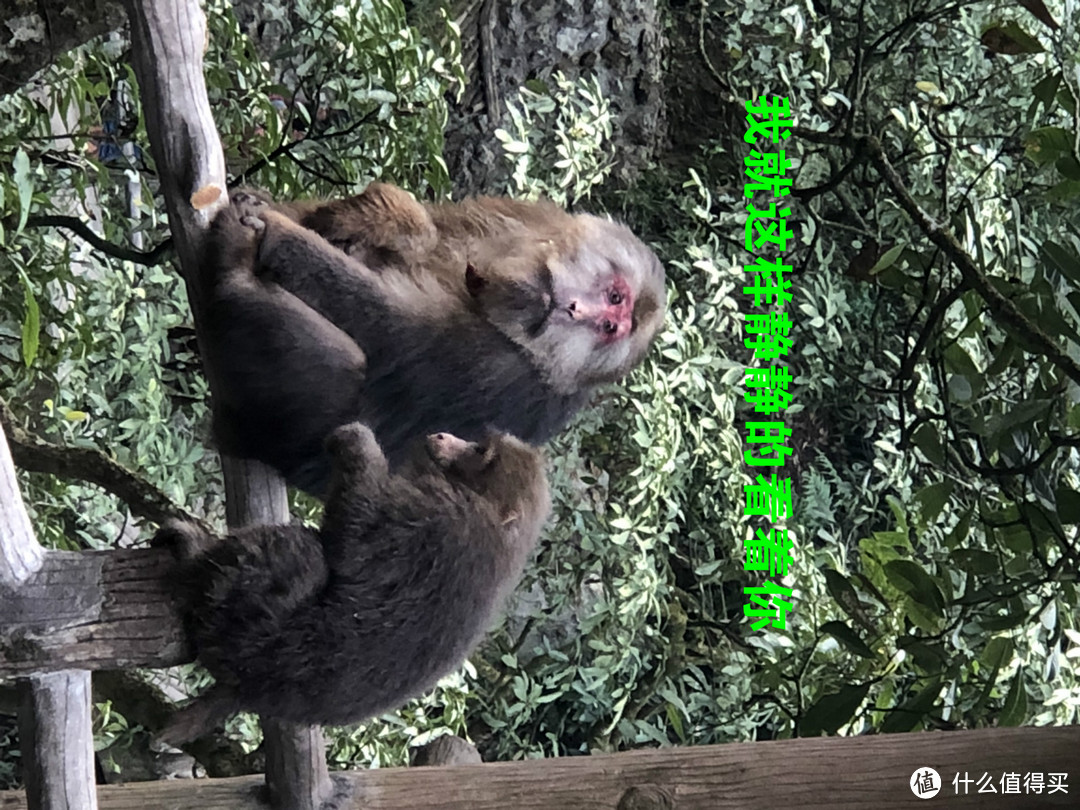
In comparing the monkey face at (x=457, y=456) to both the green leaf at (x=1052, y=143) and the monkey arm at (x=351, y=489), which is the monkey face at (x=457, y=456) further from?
the green leaf at (x=1052, y=143)

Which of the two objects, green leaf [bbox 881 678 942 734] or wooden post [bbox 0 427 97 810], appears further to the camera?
green leaf [bbox 881 678 942 734]

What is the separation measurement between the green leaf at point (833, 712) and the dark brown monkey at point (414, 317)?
1.81 feet

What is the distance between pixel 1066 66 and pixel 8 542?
149cm

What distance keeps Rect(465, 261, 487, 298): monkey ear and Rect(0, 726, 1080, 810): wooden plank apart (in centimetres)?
57

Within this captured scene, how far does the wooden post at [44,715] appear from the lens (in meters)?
0.82

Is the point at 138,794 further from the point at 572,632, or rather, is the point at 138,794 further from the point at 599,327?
the point at 572,632

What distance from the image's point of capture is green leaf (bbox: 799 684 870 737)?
148 centimetres

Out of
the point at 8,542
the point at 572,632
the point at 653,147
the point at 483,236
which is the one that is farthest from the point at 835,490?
the point at 8,542

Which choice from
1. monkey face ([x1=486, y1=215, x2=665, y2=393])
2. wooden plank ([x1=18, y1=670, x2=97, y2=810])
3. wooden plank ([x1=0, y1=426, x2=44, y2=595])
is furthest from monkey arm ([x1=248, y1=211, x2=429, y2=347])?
wooden plank ([x1=18, y1=670, x2=97, y2=810])

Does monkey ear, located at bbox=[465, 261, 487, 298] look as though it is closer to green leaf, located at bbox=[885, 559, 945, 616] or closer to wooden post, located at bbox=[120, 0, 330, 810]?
wooden post, located at bbox=[120, 0, 330, 810]

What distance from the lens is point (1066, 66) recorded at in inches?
59.8

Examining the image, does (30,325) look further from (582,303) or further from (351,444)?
(582,303)

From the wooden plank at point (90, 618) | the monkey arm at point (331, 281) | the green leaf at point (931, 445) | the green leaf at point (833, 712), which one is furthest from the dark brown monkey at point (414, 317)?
the green leaf at point (833, 712)

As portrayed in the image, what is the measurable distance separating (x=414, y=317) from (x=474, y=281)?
0.10 m
